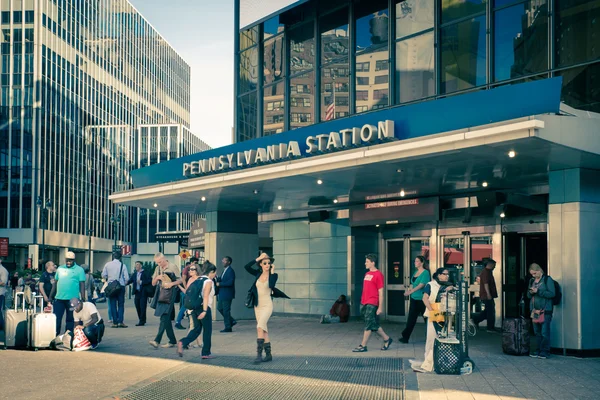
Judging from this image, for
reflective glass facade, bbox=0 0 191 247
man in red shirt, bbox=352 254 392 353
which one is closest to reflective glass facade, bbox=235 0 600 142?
man in red shirt, bbox=352 254 392 353

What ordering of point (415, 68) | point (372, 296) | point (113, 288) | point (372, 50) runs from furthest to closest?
point (113, 288) < point (372, 50) < point (415, 68) < point (372, 296)

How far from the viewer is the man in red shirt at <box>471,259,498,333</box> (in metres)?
17.2

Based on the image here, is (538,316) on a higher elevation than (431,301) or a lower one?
lower

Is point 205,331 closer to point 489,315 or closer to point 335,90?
point 489,315

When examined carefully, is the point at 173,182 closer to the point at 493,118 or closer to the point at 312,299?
the point at 312,299

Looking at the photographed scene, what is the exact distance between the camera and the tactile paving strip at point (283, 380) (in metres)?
9.69

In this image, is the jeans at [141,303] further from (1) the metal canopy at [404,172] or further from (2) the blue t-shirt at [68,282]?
(2) the blue t-shirt at [68,282]

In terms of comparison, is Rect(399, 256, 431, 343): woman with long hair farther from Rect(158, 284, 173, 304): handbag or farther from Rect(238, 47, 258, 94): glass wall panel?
Rect(238, 47, 258, 94): glass wall panel

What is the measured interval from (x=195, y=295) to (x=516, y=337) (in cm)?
558

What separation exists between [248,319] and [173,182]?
5.69 m

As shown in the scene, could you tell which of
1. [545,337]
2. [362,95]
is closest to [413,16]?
[362,95]

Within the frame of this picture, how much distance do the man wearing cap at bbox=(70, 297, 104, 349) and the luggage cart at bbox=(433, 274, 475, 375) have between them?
21.5ft

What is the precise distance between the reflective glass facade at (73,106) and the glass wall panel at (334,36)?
178ft

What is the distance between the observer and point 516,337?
1348 centimetres
